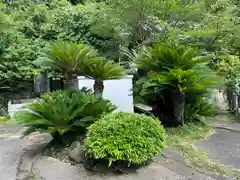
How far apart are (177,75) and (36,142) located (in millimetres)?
2512

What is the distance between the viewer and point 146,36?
731 centimetres

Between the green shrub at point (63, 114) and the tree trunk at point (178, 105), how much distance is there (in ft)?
4.87

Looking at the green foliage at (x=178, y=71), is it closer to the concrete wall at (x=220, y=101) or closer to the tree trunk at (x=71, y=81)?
the tree trunk at (x=71, y=81)

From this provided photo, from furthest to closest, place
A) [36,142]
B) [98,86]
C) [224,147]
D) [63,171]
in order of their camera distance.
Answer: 1. [98,86]
2. [36,142]
3. [224,147]
4. [63,171]

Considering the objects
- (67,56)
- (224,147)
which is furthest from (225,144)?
(67,56)

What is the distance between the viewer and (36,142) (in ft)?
12.8

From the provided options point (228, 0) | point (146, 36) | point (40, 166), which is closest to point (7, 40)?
point (146, 36)

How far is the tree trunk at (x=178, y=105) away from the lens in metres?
4.43

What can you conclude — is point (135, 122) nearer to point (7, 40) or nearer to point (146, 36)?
point (146, 36)

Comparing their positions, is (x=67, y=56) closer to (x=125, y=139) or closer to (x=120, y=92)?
(x=120, y=92)

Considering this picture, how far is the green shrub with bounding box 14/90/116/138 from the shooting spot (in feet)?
10.5

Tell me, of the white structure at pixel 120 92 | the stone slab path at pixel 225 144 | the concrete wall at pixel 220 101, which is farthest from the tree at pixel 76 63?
the concrete wall at pixel 220 101

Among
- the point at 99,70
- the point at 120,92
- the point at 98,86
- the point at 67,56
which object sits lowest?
the point at 120,92

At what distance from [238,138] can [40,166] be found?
3058mm
